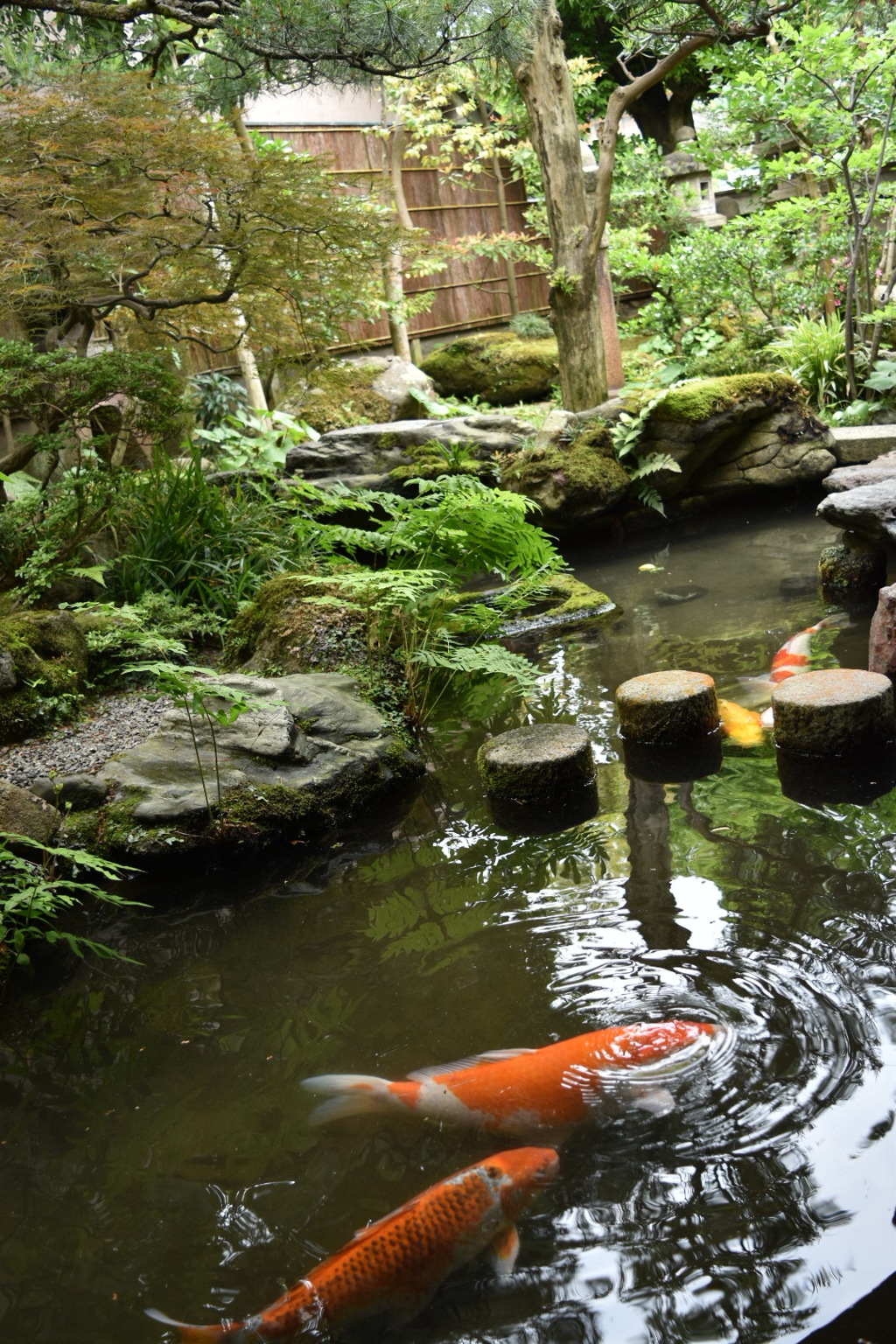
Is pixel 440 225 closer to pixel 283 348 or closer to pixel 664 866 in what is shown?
pixel 283 348

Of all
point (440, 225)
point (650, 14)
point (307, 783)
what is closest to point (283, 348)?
point (307, 783)

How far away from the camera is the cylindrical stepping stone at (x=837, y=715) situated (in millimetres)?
4211

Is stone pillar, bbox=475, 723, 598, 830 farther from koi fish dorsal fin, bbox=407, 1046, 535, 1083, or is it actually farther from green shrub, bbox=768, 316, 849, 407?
green shrub, bbox=768, 316, 849, 407

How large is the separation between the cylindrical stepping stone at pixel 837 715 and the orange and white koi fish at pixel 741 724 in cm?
27

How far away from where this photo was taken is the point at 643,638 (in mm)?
6402

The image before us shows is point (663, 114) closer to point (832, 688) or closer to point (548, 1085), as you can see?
point (832, 688)

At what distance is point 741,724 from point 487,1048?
8.26 ft

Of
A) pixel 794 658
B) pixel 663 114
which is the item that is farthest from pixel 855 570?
pixel 663 114

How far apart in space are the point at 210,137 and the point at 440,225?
11234 mm

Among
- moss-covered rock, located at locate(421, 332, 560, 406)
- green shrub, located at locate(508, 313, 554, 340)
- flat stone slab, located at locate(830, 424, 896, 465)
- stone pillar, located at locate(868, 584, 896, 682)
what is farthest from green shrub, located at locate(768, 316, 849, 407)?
stone pillar, located at locate(868, 584, 896, 682)

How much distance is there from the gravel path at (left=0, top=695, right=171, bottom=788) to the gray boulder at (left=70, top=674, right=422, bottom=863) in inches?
8.4

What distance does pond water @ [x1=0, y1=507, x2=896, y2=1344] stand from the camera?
210 cm

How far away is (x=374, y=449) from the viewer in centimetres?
952

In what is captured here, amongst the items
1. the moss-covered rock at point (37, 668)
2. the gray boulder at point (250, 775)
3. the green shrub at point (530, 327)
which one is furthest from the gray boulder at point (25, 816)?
the green shrub at point (530, 327)
